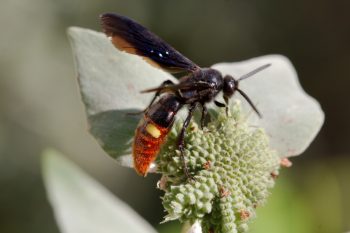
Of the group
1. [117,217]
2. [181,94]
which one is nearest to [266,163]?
[181,94]

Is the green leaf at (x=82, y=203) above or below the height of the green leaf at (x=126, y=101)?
below

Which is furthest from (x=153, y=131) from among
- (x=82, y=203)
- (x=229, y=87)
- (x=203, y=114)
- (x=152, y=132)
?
(x=82, y=203)

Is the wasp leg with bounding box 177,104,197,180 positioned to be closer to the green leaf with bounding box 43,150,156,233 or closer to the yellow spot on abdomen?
the yellow spot on abdomen

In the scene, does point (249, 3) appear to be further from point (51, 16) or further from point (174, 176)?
point (174, 176)

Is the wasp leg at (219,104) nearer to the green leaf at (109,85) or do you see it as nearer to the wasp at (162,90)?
the wasp at (162,90)

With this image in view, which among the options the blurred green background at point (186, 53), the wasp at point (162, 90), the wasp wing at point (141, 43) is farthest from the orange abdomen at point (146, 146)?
the blurred green background at point (186, 53)

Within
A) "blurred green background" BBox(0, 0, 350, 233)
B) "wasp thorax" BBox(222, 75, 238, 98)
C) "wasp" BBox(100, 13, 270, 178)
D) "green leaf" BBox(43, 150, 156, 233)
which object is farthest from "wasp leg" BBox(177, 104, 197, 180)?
"blurred green background" BBox(0, 0, 350, 233)
